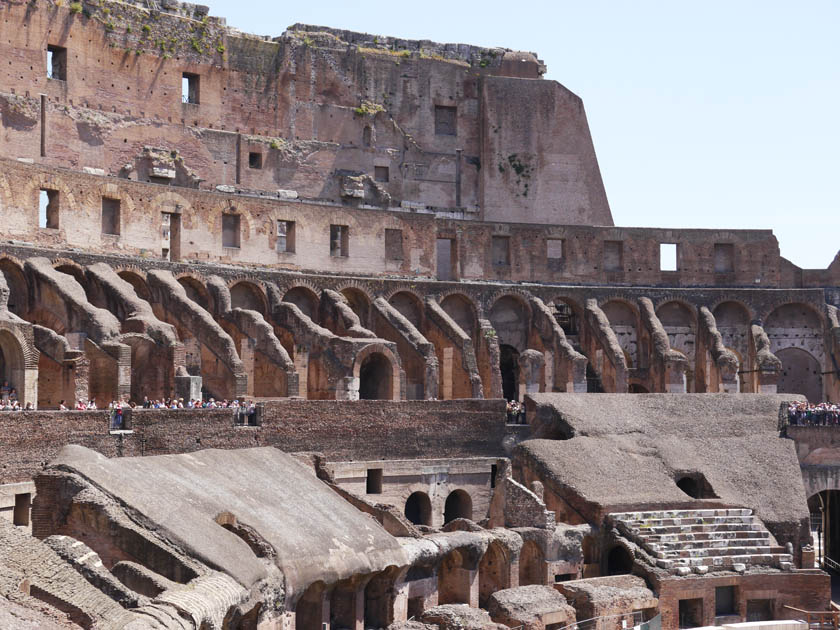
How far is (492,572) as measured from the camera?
116ft

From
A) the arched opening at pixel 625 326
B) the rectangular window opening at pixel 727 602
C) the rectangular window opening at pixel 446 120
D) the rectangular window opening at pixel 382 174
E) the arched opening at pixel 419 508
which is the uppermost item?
the rectangular window opening at pixel 446 120

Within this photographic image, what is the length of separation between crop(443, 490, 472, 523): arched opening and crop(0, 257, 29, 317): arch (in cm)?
1450

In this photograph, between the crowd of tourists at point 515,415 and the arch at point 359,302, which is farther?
the arch at point 359,302

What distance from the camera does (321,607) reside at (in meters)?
29.5

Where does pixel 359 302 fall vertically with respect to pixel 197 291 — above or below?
below

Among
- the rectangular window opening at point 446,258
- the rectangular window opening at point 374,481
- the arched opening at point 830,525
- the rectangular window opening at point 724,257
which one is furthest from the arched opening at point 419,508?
the rectangular window opening at point 724,257

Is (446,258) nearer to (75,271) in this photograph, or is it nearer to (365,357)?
(365,357)

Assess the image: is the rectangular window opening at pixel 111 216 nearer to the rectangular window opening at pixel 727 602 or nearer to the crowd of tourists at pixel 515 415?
the crowd of tourists at pixel 515 415

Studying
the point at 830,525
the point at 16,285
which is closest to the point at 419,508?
the point at 16,285

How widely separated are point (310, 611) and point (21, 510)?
7.08 meters

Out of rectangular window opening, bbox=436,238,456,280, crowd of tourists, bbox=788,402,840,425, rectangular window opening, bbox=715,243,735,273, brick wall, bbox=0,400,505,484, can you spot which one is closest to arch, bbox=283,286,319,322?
rectangular window opening, bbox=436,238,456,280

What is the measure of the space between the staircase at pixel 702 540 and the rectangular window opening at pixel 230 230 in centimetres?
1641

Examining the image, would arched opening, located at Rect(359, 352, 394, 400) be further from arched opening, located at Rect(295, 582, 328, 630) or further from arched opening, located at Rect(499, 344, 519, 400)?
arched opening, located at Rect(295, 582, 328, 630)

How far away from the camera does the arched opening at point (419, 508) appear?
138 ft
